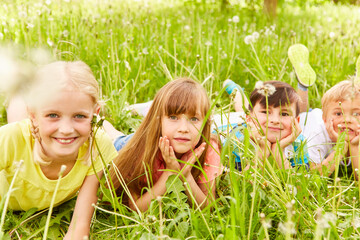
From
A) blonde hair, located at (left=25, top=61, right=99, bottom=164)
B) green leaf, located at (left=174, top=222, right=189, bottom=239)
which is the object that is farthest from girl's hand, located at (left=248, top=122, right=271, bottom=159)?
blonde hair, located at (left=25, top=61, right=99, bottom=164)

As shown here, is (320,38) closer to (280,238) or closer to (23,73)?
(280,238)

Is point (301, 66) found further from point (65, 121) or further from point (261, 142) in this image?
Answer: point (65, 121)

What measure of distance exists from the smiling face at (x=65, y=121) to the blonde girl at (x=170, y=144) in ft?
1.07

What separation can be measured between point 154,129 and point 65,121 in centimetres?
52

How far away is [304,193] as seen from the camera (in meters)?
1.59


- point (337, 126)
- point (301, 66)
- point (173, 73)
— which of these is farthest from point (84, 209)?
point (301, 66)

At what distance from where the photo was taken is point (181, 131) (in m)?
1.80

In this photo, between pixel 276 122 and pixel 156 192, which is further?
pixel 276 122

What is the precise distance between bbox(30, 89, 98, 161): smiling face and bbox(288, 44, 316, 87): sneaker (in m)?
1.72

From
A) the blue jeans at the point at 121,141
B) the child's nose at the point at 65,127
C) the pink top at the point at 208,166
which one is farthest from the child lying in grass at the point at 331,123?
the child's nose at the point at 65,127

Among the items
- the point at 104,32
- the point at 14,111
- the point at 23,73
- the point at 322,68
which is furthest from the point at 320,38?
the point at 23,73

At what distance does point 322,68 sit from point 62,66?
253 centimetres

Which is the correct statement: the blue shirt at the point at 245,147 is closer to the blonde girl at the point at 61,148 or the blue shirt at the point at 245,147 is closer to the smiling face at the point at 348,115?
the smiling face at the point at 348,115

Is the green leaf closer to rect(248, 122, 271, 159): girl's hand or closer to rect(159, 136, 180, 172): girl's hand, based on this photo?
rect(159, 136, 180, 172): girl's hand
